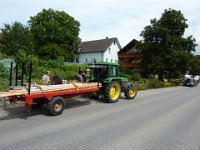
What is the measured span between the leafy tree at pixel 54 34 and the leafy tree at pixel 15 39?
533 centimetres

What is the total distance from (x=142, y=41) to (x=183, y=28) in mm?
6932

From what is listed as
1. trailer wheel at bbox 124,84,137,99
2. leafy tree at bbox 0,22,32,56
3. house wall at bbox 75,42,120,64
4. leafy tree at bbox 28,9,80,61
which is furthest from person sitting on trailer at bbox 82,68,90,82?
house wall at bbox 75,42,120,64

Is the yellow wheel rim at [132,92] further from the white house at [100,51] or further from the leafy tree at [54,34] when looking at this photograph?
the white house at [100,51]

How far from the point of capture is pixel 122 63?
57844mm

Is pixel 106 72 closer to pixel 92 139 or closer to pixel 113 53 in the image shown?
pixel 92 139

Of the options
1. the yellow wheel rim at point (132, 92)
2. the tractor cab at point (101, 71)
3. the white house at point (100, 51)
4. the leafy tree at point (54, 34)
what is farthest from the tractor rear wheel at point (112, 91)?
the white house at point (100, 51)

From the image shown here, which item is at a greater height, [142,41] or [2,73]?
[142,41]

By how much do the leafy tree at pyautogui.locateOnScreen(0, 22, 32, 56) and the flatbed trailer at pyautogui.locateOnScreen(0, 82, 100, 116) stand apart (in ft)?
103

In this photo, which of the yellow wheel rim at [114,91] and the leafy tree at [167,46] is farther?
the leafy tree at [167,46]

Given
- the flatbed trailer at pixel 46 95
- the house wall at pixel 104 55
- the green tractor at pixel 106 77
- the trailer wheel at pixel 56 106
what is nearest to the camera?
the flatbed trailer at pixel 46 95

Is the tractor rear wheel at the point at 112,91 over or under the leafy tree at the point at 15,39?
under

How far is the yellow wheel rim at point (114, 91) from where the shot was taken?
14.7 meters

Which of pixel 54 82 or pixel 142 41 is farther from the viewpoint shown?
pixel 142 41

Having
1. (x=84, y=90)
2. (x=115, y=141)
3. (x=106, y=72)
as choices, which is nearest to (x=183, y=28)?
(x=106, y=72)
